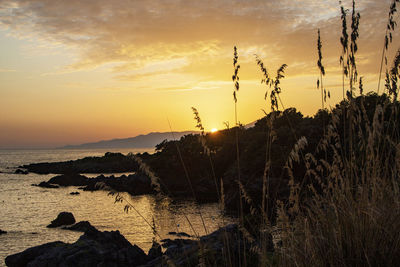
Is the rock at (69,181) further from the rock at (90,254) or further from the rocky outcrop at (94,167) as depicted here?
the rock at (90,254)

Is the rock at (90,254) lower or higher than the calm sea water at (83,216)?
higher

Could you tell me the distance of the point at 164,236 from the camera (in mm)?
25125

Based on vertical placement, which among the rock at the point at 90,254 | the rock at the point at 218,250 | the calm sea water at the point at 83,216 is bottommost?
the calm sea water at the point at 83,216

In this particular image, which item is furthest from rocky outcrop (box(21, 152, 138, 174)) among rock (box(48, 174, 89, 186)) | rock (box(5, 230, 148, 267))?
rock (box(5, 230, 148, 267))

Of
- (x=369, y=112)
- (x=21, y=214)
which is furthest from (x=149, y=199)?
(x=369, y=112)

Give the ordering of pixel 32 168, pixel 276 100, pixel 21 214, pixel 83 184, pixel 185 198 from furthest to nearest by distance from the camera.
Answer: pixel 32 168
pixel 83 184
pixel 185 198
pixel 21 214
pixel 276 100

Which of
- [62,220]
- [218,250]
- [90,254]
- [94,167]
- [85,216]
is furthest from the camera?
[94,167]

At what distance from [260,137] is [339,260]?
39.1 meters

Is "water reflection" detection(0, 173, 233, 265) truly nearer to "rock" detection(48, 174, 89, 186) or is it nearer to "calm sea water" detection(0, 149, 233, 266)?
"calm sea water" detection(0, 149, 233, 266)

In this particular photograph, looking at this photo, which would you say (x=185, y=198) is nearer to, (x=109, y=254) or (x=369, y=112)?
(x=369, y=112)

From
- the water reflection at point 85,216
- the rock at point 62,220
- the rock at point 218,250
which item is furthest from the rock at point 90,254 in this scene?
the rock at point 62,220

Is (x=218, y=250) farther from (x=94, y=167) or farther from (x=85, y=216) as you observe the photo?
(x=94, y=167)

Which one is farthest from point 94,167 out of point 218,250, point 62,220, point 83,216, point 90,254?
point 218,250

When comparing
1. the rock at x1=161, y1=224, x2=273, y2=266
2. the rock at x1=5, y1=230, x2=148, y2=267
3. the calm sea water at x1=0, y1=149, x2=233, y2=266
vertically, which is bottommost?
A: the calm sea water at x1=0, y1=149, x2=233, y2=266
